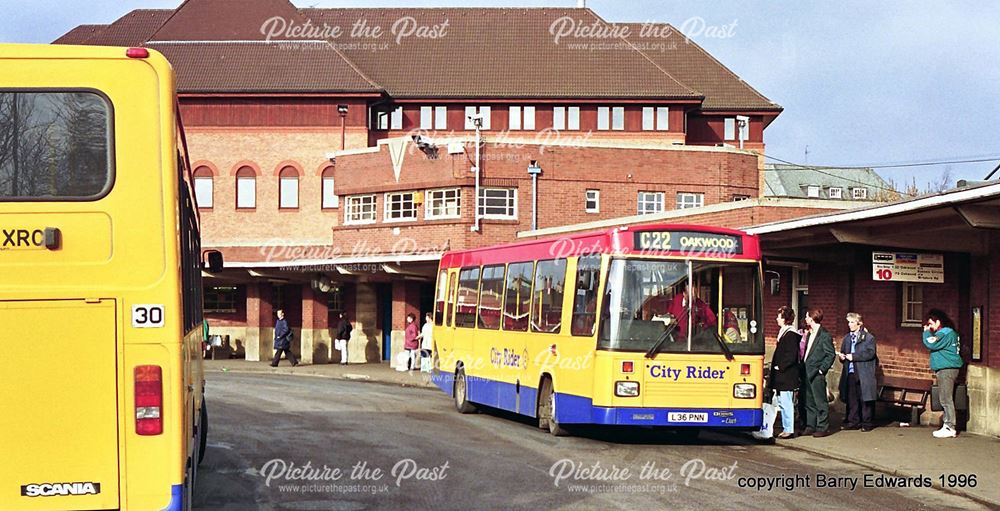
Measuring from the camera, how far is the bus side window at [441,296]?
25703 mm

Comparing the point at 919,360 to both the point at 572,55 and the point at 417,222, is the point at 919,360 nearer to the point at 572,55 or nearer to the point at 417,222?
the point at 417,222

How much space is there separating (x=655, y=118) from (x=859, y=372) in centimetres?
4185

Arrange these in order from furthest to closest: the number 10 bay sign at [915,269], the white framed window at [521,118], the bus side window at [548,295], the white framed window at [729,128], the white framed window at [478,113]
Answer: the white framed window at [729,128], the white framed window at [478,113], the white framed window at [521,118], the number 10 bay sign at [915,269], the bus side window at [548,295]

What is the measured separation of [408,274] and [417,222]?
241cm

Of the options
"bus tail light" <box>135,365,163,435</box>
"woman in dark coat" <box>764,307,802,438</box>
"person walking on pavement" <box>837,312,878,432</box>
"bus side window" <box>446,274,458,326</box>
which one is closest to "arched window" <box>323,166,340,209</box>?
"bus side window" <box>446,274,458,326</box>

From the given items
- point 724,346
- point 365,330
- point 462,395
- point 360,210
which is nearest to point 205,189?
point 360,210

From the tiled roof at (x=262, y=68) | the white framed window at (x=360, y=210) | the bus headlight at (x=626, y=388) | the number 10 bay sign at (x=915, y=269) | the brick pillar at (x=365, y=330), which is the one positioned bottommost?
the brick pillar at (x=365, y=330)

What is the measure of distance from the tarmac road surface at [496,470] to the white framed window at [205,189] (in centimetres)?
3585

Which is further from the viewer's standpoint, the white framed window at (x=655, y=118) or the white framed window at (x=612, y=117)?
the white framed window at (x=612, y=117)

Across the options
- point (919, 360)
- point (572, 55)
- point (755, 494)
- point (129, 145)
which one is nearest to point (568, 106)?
point (572, 55)

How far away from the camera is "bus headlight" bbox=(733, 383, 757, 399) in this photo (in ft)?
57.9

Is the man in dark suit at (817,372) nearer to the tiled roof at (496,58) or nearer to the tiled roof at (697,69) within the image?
the tiled roof at (496,58)

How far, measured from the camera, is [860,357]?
19.9 metres

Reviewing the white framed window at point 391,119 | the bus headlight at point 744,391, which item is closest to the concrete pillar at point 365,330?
the white framed window at point 391,119
